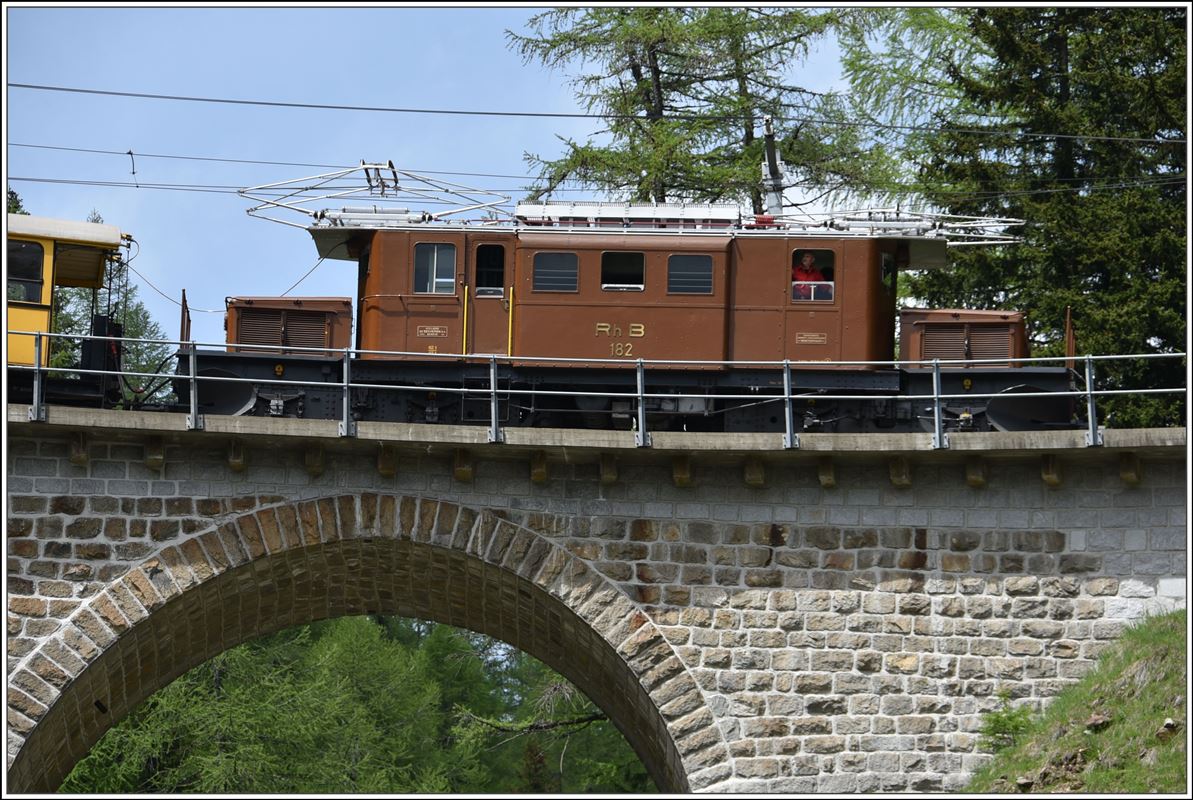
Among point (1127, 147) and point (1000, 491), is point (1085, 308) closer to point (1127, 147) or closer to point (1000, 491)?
point (1127, 147)

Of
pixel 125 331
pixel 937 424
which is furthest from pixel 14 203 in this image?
pixel 937 424

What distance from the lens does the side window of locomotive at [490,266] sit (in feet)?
75.6

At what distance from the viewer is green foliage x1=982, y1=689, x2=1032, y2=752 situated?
770 inches

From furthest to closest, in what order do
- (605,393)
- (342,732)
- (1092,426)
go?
1. (342,732)
2. (605,393)
3. (1092,426)

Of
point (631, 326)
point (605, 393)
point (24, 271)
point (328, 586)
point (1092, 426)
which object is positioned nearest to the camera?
point (1092, 426)

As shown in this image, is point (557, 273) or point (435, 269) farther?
point (435, 269)

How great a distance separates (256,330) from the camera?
2266cm

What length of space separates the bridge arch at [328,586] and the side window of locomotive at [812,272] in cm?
489

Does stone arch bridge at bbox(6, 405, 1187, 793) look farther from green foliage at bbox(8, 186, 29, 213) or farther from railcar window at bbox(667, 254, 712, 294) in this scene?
green foliage at bbox(8, 186, 29, 213)

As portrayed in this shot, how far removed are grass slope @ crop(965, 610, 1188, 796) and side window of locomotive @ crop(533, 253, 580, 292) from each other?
7.97 meters

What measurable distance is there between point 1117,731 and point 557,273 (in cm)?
895

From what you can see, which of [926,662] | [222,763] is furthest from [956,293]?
[222,763]

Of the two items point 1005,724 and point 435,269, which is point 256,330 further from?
point 1005,724

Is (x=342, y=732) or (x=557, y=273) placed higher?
(x=557, y=273)
